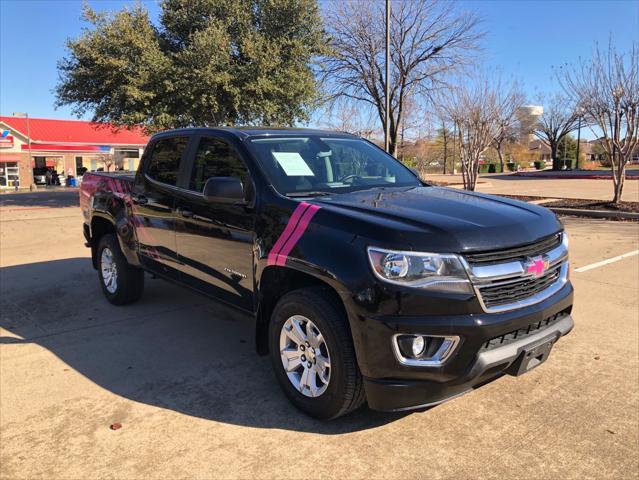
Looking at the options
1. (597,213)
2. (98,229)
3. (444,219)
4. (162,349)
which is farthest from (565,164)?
(444,219)

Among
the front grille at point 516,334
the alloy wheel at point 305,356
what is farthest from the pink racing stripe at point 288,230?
the front grille at point 516,334

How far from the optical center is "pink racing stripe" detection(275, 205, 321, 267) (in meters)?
3.13

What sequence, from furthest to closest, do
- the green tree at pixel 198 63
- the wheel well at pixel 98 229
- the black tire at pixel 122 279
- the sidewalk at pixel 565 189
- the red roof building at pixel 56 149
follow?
the red roof building at pixel 56 149
the sidewalk at pixel 565 189
the green tree at pixel 198 63
the wheel well at pixel 98 229
the black tire at pixel 122 279

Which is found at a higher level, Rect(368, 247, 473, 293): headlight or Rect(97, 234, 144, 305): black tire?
Rect(368, 247, 473, 293): headlight

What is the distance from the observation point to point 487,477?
270 cm

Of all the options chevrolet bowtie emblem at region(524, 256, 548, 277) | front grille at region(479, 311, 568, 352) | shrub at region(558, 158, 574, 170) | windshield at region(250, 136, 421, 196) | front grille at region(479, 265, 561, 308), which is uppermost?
shrub at region(558, 158, 574, 170)

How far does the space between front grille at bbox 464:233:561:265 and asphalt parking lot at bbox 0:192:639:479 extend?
108 centimetres

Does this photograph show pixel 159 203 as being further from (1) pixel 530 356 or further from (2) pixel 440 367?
(1) pixel 530 356

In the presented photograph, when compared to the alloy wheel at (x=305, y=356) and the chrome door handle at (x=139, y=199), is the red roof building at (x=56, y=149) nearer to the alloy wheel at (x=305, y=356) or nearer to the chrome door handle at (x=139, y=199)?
the chrome door handle at (x=139, y=199)

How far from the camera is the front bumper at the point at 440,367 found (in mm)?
2654

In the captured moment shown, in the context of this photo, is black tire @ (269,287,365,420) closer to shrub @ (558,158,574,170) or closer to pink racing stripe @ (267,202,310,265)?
pink racing stripe @ (267,202,310,265)

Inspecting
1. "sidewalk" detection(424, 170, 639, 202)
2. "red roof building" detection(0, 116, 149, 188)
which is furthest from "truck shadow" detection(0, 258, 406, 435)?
"red roof building" detection(0, 116, 149, 188)

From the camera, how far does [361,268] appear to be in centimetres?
276

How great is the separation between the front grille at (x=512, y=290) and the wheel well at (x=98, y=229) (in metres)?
4.48
